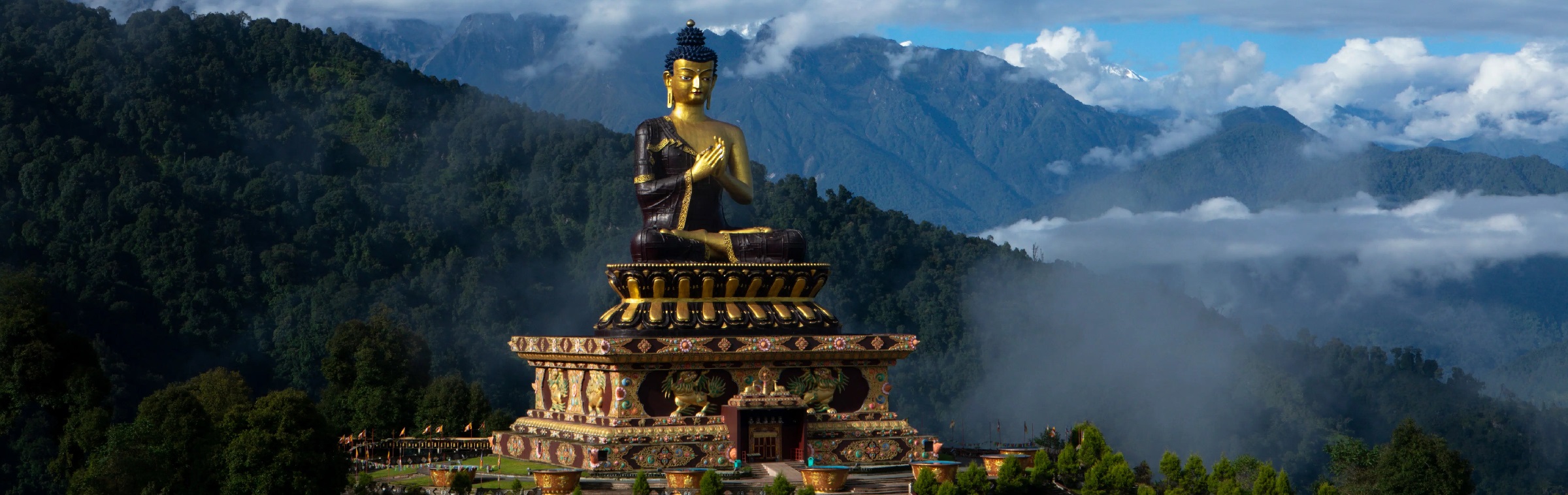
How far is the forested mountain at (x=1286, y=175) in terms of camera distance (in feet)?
450

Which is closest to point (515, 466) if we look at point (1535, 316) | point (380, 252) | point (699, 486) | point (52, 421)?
point (699, 486)

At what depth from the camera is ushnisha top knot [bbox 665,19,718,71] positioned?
34.3 metres

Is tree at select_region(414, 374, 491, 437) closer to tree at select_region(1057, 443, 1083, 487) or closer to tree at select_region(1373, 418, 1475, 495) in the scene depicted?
tree at select_region(1057, 443, 1083, 487)

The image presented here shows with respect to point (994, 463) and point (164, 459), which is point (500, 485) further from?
point (994, 463)

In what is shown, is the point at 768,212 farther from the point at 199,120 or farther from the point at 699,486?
the point at 699,486

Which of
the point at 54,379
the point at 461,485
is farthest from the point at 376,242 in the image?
the point at 461,485

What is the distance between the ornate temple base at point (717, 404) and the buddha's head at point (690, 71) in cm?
457

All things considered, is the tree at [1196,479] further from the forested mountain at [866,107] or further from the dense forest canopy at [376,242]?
the forested mountain at [866,107]

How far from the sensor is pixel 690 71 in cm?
3419

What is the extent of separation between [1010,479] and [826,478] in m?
2.99

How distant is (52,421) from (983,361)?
35907mm

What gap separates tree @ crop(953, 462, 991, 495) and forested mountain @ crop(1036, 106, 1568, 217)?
11018 cm

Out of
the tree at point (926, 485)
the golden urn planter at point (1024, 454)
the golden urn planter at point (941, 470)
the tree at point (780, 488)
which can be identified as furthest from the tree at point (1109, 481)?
the tree at point (780, 488)

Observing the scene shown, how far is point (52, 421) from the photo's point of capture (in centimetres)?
4056
